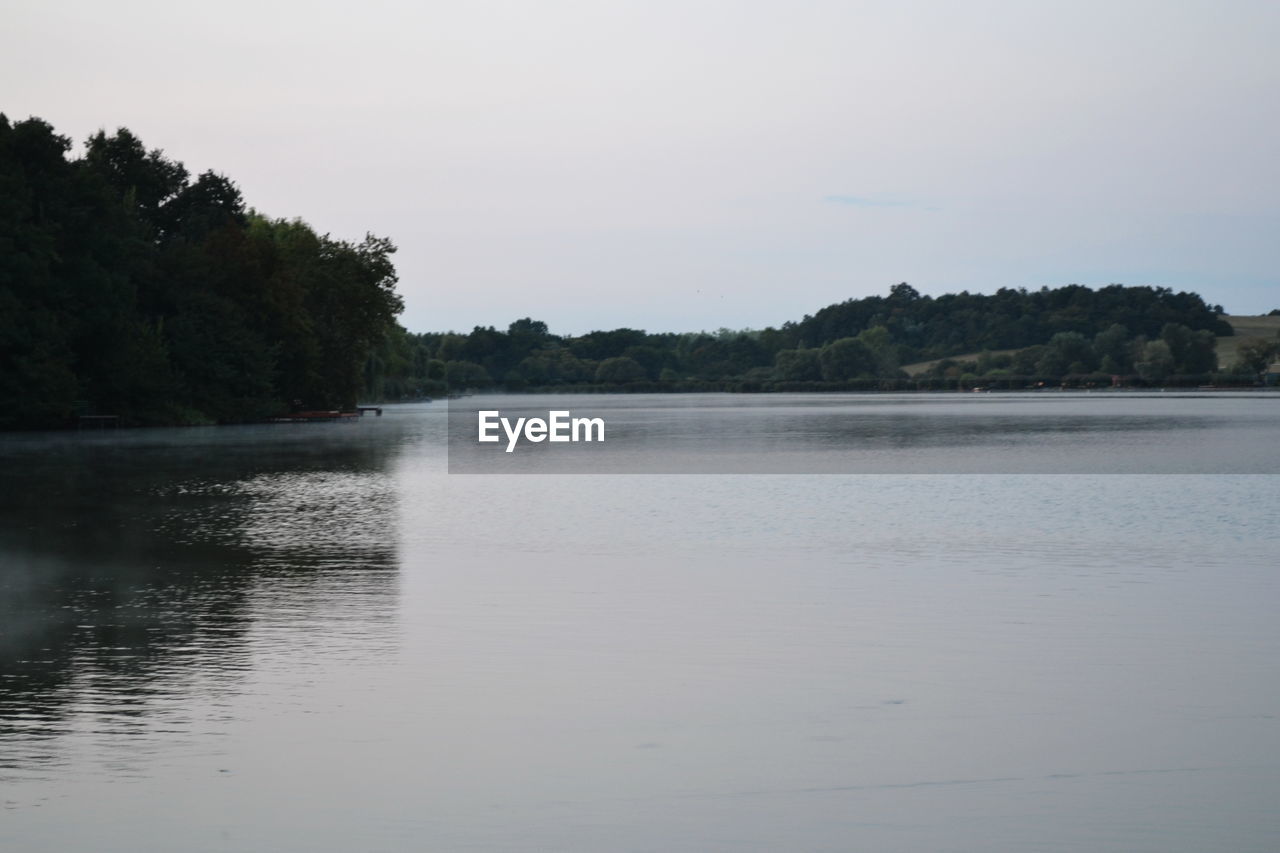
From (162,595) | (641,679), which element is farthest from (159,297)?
(641,679)

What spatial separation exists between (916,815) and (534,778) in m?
2.02

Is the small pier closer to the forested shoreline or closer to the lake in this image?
the forested shoreline

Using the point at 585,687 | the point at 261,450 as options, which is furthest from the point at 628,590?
the point at 261,450

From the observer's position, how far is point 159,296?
72.8 metres

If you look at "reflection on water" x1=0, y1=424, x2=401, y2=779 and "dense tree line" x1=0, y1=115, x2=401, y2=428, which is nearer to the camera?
"reflection on water" x1=0, y1=424, x2=401, y2=779

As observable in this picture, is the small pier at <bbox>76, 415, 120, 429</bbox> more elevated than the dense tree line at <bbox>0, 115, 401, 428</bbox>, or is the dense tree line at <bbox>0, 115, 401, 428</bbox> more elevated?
the dense tree line at <bbox>0, 115, 401, 428</bbox>

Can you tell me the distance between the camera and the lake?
686cm

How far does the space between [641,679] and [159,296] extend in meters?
67.9

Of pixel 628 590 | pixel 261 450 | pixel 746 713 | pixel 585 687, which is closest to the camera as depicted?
pixel 746 713

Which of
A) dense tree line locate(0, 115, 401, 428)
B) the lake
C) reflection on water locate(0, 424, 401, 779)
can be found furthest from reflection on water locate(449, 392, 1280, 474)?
dense tree line locate(0, 115, 401, 428)

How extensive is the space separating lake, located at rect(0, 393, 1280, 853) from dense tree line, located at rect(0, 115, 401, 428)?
35.2 meters

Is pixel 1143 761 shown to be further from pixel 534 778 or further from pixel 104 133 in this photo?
pixel 104 133

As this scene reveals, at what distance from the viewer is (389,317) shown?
9175 centimetres

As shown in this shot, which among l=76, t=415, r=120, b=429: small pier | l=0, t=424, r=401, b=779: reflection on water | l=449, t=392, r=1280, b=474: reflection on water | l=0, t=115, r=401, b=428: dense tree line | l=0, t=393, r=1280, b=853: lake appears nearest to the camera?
l=0, t=393, r=1280, b=853: lake
